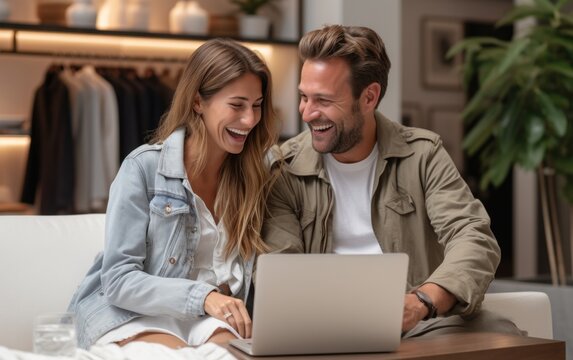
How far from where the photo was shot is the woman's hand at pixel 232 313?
2189mm

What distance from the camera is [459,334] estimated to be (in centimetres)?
218

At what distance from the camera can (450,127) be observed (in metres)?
7.80

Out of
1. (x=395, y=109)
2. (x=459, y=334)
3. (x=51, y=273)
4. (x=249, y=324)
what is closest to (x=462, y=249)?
(x=459, y=334)

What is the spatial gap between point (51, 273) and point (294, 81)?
10.6 ft

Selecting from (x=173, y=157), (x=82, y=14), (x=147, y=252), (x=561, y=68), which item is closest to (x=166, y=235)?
(x=147, y=252)

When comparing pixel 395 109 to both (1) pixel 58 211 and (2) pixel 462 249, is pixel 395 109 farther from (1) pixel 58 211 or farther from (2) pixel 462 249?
(2) pixel 462 249

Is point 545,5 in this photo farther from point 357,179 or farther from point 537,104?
point 357,179

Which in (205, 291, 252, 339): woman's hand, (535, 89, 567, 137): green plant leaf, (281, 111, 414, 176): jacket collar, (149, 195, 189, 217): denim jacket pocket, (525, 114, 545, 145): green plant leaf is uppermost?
(281, 111, 414, 176): jacket collar

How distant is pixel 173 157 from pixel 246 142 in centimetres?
24

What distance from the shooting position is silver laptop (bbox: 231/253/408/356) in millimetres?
1821

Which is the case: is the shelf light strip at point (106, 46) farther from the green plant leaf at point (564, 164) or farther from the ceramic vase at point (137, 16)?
the green plant leaf at point (564, 164)

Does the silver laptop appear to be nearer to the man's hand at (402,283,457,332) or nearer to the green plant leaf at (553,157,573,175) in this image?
the man's hand at (402,283,457,332)

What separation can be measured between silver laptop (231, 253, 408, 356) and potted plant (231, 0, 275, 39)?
3.85 meters

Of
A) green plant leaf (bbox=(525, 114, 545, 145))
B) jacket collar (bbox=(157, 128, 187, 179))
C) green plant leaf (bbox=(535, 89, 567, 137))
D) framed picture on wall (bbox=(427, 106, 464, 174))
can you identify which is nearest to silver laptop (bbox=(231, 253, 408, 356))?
jacket collar (bbox=(157, 128, 187, 179))
